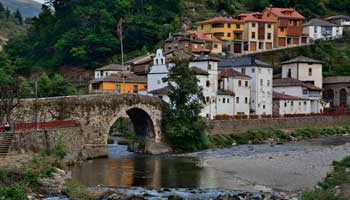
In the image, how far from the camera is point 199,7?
124 m

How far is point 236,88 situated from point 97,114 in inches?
1062

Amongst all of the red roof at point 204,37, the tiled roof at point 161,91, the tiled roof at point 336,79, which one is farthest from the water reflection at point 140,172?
the tiled roof at point 336,79

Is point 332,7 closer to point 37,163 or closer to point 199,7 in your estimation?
point 199,7

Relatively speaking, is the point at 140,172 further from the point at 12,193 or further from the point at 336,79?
the point at 336,79

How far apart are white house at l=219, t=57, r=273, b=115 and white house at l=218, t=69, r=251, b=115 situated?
62.9 inches

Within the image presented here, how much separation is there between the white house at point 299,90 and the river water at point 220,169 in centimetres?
2636

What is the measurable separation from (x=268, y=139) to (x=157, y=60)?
16428mm

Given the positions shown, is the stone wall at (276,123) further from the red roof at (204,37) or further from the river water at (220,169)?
the red roof at (204,37)

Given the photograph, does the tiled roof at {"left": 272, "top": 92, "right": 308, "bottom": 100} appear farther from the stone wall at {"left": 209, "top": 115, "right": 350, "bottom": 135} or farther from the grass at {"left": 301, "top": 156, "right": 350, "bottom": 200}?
the grass at {"left": 301, "top": 156, "right": 350, "bottom": 200}

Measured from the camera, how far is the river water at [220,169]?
39031 millimetres

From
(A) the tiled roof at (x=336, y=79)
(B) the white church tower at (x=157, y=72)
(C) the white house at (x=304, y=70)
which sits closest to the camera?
(B) the white church tower at (x=157, y=72)

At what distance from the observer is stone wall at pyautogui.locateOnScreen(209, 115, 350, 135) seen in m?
66.9

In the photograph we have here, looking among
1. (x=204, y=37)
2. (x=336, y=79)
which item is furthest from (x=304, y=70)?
(x=204, y=37)

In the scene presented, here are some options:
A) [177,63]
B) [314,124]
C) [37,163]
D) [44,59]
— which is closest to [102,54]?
[44,59]
